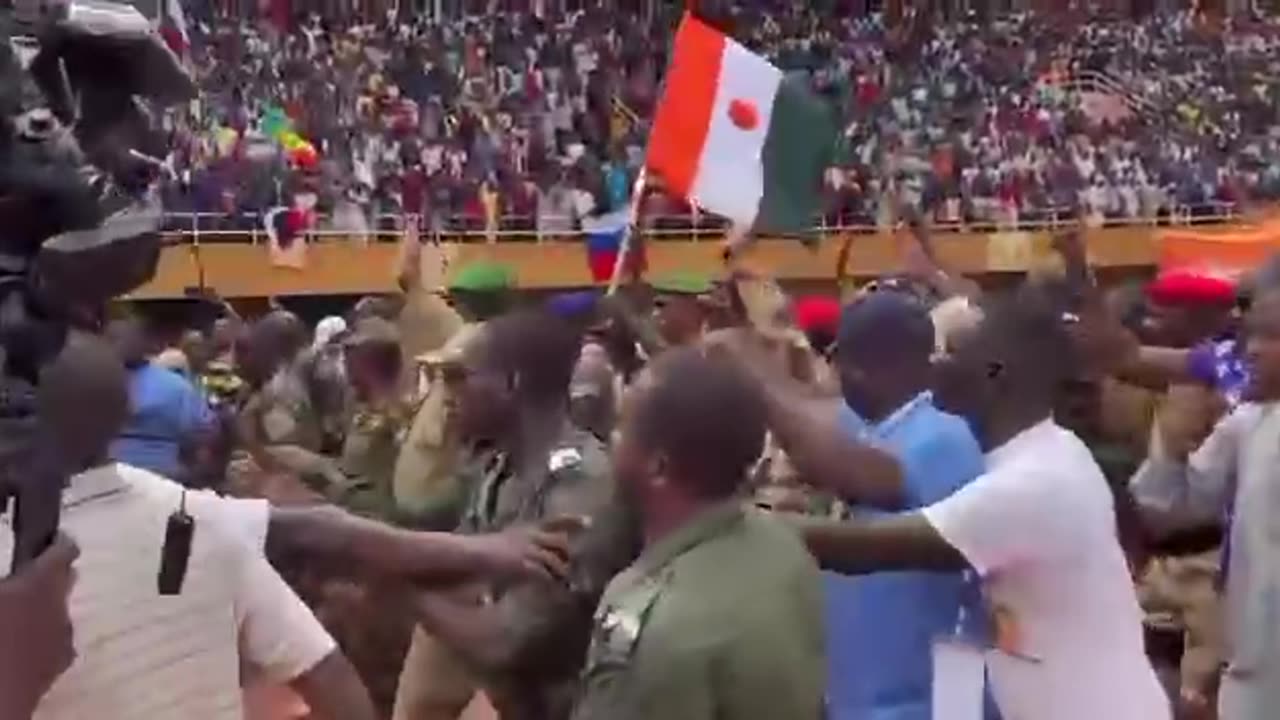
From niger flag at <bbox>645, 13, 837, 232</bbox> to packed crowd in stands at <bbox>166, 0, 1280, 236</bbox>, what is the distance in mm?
10102

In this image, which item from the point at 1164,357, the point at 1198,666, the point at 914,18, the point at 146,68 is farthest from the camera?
the point at 914,18

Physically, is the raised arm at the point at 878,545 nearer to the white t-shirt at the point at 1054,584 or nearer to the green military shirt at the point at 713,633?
the white t-shirt at the point at 1054,584

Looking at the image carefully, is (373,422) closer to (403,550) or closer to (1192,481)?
(1192,481)

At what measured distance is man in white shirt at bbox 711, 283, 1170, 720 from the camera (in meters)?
3.65

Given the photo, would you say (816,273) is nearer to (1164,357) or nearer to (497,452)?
(1164,357)

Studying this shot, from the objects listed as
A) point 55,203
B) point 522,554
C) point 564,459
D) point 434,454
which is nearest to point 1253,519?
point 564,459

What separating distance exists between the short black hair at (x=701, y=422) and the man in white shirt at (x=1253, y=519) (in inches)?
60.8

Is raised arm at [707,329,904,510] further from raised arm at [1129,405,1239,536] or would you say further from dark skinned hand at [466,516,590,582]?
raised arm at [1129,405,1239,536]

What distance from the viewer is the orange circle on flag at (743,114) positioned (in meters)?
7.08

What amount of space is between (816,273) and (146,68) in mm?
17402

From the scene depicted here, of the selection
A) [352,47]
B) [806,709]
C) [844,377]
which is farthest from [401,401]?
[352,47]

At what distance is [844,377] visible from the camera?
4.32m

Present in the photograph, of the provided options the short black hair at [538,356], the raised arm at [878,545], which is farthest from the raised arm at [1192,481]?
the short black hair at [538,356]

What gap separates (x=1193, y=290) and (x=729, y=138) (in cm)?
149
